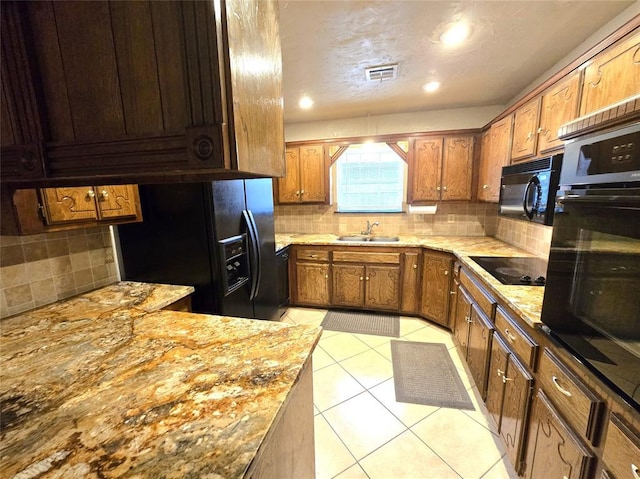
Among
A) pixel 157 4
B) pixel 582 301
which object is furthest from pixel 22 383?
pixel 582 301

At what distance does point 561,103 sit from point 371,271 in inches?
84.1

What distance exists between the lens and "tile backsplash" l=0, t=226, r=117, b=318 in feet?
4.04

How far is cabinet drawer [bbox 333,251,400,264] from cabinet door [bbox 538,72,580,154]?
162 cm

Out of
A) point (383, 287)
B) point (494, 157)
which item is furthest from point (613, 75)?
point (383, 287)

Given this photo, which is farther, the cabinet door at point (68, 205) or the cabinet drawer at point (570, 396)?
the cabinet door at point (68, 205)

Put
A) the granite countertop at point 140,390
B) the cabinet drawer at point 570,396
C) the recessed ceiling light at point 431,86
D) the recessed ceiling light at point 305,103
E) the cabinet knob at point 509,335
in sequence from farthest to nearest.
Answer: the recessed ceiling light at point 305,103, the recessed ceiling light at point 431,86, the cabinet knob at point 509,335, the cabinet drawer at point 570,396, the granite countertop at point 140,390

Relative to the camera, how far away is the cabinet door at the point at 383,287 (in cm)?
310

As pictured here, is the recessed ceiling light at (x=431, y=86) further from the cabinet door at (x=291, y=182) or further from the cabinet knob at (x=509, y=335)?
the cabinet knob at (x=509, y=335)

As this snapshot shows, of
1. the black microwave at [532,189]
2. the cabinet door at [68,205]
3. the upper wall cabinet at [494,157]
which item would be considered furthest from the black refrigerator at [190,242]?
the upper wall cabinet at [494,157]

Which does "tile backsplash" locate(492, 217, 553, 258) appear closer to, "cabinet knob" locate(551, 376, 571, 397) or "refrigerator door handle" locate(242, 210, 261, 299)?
"cabinet knob" locate(551, 376, 571, 397)

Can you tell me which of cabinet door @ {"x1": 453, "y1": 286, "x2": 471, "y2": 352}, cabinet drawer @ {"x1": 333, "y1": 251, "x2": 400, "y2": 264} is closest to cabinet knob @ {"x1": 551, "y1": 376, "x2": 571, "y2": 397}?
cabinet door @ {"x1": 453, "y1": 286, "x2": 471, "y2": 352}

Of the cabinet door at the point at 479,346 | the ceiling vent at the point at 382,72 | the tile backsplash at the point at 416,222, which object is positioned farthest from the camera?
the tile backsplash at the point at 416,222

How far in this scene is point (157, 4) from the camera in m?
0.58

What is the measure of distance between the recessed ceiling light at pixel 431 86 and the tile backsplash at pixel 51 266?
2.87m
